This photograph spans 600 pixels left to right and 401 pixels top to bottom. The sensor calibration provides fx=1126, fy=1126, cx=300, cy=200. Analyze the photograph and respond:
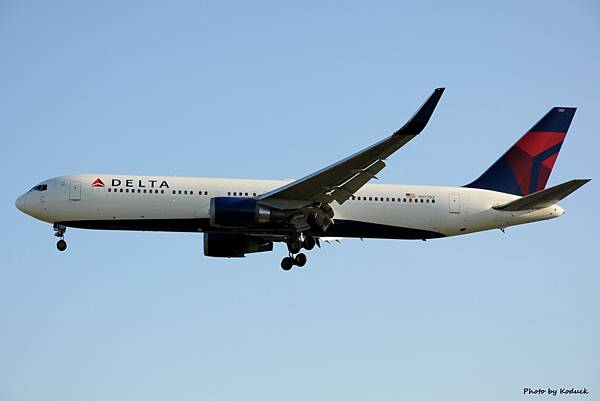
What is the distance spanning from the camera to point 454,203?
1876 inches

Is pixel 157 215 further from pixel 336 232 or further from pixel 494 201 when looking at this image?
pixel 494 201

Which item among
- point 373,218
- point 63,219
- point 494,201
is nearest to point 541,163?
point 494,201

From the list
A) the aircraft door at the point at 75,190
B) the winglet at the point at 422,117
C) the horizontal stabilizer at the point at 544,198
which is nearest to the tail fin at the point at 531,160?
the horizontal stabilizer at the point at 544,198

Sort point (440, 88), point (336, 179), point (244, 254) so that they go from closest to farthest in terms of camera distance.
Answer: point (440, 88) < point (336, 179) < point (244, 254)

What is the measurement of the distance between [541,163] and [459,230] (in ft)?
18.3

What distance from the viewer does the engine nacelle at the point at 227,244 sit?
49.1 m

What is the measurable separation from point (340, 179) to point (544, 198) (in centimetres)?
885

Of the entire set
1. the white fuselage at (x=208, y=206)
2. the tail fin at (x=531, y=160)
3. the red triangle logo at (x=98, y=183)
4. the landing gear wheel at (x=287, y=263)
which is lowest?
the landing gear wheel at (x=287, y=263)

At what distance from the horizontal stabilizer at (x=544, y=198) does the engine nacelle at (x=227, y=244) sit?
1065 centimetres

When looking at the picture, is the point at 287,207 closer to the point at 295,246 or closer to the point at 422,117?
the point at 295,246

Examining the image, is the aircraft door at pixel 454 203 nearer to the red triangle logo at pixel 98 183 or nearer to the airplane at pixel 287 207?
the airplane at pixel 287 207

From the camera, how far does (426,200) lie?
155 ft

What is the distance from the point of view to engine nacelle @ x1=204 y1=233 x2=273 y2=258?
161ft

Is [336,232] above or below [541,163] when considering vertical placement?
below
